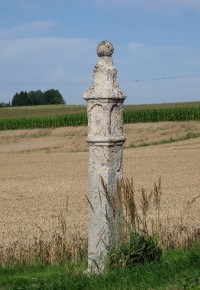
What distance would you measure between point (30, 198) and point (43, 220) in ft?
18.3

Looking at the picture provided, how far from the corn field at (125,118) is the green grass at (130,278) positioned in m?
57.7

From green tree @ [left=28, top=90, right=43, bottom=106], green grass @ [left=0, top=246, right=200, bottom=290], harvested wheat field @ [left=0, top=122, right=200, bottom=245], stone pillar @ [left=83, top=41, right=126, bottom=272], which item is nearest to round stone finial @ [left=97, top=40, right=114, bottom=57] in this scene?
stone pillar @ [left=83, top=41, right=126, bottom=272]

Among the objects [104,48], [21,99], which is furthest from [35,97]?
[104,48]

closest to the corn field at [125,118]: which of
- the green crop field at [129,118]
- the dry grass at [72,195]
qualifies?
the green crop field at [129,118]

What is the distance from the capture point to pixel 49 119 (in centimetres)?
7306

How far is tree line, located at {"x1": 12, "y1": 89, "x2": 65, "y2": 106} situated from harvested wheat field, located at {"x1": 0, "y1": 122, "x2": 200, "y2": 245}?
70507 mm

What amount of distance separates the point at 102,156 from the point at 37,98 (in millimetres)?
124875

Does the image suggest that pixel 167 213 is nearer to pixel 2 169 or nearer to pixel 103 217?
pixel 103 217

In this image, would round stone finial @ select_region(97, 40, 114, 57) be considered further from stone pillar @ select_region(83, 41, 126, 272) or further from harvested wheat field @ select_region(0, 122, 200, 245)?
harvested wheat field @ select_region(0, 122, 200, 245)

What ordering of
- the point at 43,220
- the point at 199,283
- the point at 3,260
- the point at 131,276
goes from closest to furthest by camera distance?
the point at 199,283
the point at 131,276
the point at 3,260
the point at 43,220

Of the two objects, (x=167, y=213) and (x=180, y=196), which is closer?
(x=167, y=213)

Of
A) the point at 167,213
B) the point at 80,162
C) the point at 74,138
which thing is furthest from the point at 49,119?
the point at 167,213

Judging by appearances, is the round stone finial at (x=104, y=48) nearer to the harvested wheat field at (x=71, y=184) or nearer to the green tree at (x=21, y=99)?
the harvested wheat field at (x=71, y=184)

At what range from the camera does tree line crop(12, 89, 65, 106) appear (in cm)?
12775
